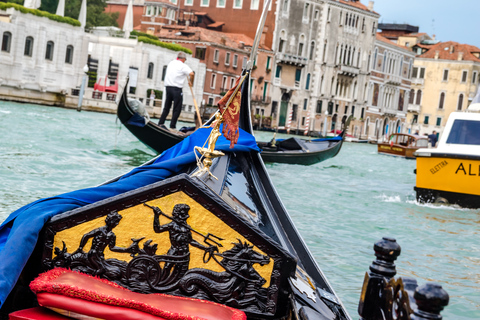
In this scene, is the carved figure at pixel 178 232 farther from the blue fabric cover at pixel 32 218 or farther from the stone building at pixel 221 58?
the stone building at pixel 221 58

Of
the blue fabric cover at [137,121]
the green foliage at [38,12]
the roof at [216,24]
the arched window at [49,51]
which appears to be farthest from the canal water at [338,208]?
the roof at [216,24]

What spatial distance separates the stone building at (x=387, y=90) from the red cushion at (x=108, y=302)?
2746 cm

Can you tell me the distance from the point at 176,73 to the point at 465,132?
8.25 ft

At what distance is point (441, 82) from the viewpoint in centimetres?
2966

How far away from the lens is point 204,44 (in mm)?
22688

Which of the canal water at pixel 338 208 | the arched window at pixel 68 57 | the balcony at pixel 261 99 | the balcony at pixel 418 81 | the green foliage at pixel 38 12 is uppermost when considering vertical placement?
the balcony at pixel 418 81

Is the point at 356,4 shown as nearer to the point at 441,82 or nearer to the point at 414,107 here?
the point at 441,82

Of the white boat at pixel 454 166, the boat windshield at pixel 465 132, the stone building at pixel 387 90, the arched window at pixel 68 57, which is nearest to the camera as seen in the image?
the white boat at pixel 454 166

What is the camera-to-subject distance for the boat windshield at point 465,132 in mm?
5008

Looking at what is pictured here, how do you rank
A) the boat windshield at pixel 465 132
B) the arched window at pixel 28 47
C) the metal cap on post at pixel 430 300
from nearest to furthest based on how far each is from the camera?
the metal cap on post at pixel 430 300 → the boat windshield at pixel 465 132 → the arched window at pixel 28 47

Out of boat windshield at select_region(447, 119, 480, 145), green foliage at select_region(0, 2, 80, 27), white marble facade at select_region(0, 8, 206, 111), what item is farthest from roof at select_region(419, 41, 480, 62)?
boat windshield at select_region(447, 119, 480, 145)

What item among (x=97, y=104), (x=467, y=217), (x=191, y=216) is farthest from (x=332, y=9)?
(x=191, y=216)

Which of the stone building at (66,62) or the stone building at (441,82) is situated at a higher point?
the stone building at (441,82)

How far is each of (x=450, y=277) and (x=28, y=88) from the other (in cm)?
1328
